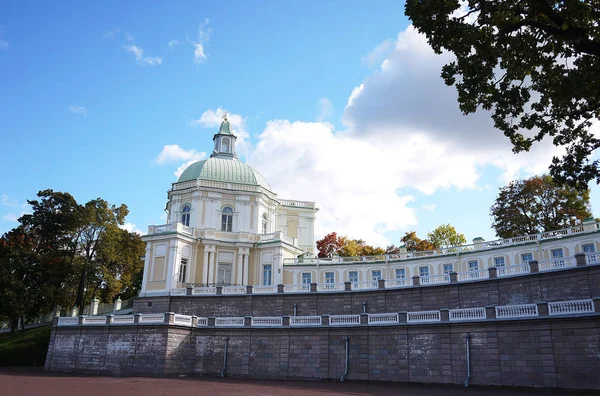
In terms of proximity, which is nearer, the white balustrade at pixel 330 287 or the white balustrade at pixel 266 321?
the white balustrade at pixel 266 321

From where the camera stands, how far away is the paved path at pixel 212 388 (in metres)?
24.2

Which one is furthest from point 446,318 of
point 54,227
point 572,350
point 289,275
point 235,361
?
point 54,227

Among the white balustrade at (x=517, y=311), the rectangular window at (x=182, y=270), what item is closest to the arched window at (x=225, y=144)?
the rectangular window at (x=182, y=270)

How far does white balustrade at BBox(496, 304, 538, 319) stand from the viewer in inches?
1035

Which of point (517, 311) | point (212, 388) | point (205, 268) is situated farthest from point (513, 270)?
point (205, 268)

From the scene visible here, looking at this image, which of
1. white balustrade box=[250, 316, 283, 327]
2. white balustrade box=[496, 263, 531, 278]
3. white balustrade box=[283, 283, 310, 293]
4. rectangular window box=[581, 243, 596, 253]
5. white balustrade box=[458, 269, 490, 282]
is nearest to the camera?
white balustrade box=[496, 263, 531, 278]

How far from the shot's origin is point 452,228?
60.1m

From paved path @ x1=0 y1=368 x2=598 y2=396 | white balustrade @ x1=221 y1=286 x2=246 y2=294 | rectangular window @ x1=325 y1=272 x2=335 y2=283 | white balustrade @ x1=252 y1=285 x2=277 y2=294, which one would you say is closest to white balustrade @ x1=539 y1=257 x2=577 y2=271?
paved path @ x1=0 y1=368 x2=598 y2=396

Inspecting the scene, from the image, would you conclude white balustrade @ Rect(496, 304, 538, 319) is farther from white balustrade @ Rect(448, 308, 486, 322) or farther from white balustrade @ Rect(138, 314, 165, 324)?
white balustrade @ Rect(138, 314, 165, 324)

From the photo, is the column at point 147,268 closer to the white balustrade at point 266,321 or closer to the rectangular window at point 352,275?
the white balustrade at point 266,321

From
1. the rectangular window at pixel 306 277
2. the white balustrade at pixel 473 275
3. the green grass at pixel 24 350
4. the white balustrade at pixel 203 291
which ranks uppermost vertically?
the rectangular window at pixel 306 277

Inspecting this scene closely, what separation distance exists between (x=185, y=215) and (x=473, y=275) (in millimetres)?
28887

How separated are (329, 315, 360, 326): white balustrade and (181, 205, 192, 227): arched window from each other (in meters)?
22.3

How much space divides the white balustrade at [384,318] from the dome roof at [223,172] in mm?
24680
